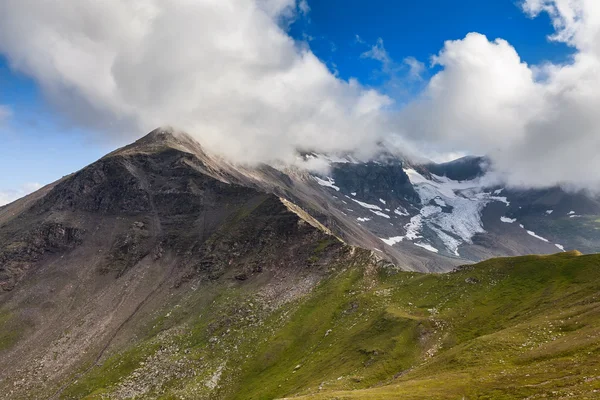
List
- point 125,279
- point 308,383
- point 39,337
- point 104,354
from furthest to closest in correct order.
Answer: point 125,279 < point 39,337 < point 104,354 < point 308,383

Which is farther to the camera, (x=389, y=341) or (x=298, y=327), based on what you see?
(x=298, y=327)

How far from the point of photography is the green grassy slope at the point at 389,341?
2352 inches

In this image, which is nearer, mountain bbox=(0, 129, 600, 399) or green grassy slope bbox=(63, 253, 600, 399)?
green grassy slope bbox=(63, 253, 600, 399)

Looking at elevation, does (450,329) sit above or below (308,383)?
above

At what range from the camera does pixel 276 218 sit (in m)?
197

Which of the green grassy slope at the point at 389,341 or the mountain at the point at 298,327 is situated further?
the mountain at the point at 298,327

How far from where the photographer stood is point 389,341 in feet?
303

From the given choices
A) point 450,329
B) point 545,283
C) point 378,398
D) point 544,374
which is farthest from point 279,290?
point 544,374

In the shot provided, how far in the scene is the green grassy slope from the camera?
5975 cm

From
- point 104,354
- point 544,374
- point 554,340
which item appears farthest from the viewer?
point 104,354

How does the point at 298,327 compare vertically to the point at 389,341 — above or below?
below

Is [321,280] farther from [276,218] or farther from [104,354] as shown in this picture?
[104,354]

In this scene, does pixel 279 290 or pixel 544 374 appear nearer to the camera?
pixel 544 374

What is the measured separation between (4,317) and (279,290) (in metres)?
120
